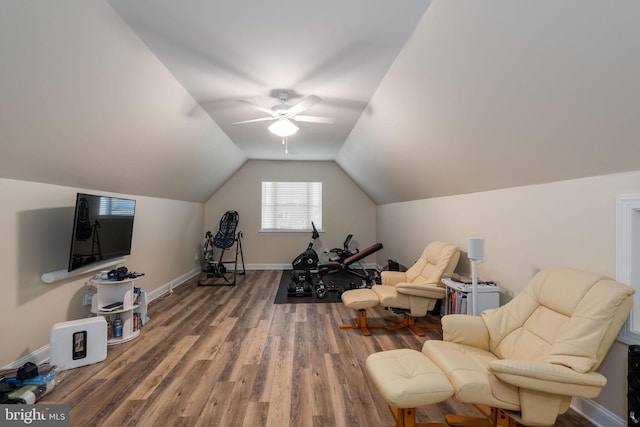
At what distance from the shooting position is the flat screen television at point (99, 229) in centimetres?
266

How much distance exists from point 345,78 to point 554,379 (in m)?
2.79

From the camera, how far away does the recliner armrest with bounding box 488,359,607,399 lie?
4.68 feet

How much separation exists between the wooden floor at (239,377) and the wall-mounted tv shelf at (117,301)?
0.14m

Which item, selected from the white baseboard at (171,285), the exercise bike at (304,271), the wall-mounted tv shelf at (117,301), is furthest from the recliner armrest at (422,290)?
the white baseboard at (171,285)

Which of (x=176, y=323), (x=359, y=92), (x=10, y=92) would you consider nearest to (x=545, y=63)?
(x=359, y=92)

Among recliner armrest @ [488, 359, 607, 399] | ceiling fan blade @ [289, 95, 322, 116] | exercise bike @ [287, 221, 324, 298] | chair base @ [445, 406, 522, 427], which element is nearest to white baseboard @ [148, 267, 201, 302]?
exercise bike @ [287, 221, 324, 298]

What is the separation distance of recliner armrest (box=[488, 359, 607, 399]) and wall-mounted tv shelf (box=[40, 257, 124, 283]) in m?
3.69

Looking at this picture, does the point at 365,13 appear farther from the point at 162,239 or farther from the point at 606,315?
the point at 162,239

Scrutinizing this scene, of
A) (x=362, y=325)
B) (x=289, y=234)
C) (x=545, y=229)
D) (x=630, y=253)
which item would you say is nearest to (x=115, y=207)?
(x=362, y=325)

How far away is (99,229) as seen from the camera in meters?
2.96

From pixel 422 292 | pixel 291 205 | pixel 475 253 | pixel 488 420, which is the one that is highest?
pixel 291 205

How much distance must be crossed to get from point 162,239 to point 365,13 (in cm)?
457

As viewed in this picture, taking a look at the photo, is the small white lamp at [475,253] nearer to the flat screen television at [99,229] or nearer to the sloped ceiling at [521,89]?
the sloped ceiling at [521,89]

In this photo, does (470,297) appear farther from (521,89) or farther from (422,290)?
(521,89)
